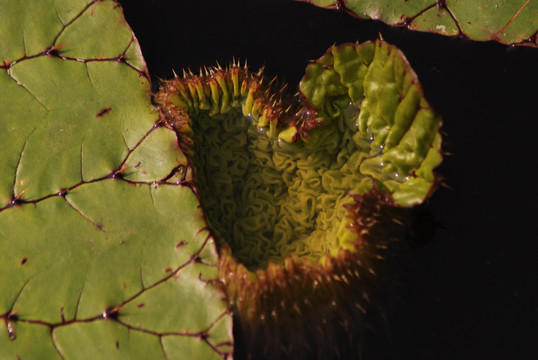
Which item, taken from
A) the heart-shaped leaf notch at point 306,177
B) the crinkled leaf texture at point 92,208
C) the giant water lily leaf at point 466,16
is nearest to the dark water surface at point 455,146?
the giant water lily leaf at point 466,16

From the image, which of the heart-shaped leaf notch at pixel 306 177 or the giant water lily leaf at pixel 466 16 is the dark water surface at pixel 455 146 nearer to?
the giant water lily leaf at pixel 466 16

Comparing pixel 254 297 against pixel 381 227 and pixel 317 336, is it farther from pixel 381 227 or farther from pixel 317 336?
pixel 381 227

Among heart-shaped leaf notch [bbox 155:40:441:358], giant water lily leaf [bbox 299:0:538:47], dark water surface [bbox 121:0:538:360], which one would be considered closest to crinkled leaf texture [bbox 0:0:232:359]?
heart-shaped leaf notch [bbox 155:40:441:358]

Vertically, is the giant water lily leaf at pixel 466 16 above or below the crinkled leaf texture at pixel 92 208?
above

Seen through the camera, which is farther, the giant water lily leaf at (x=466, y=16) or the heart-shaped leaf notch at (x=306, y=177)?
the giant water lily leaf at (x=466, y=16)

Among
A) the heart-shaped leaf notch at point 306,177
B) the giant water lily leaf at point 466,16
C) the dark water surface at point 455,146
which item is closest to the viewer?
the heart-shaped leaf notch at point 306,177

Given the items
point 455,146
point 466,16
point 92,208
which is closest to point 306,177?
point 455,146

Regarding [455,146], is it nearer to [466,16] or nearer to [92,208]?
[466,16]

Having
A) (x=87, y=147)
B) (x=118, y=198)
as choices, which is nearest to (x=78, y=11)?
(x=87, y=147)

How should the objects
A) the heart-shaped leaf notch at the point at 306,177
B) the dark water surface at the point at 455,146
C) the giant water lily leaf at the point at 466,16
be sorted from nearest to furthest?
the heart-shaped leaf notch at the point at 306,177 → the dark water surface at the point at 455,146 → the giant water lily leaf at the point at 466,16
